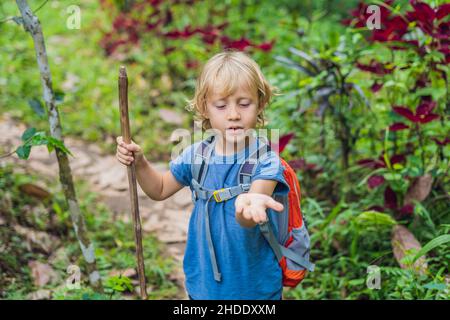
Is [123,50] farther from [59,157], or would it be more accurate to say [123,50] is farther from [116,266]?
[59,157]

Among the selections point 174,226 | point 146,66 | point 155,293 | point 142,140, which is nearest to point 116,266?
point 155,293

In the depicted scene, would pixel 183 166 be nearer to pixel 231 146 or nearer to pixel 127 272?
pixel 231 146

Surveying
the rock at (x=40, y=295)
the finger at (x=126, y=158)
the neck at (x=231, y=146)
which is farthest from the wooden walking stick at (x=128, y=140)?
the rock at (x=40, y=295)

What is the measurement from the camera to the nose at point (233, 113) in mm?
1838

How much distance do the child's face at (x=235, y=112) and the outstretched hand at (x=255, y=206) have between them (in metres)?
0.31

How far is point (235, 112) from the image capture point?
72.6 inches

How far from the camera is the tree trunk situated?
7.14ft

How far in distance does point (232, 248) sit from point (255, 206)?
Result: 414 mm

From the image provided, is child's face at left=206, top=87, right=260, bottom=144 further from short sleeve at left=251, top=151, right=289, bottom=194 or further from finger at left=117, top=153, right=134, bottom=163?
finger at left=117, top=153, right=134, bottom=163

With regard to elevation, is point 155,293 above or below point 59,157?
below

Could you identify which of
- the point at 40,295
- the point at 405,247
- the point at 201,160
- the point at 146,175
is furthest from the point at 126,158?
the point at 405,247

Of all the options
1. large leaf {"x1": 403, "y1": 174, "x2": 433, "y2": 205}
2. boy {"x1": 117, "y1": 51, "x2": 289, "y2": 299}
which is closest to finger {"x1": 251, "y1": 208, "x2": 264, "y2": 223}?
boy {"x1": 117, "y1": 51, "x2": 289, "y2": 299}

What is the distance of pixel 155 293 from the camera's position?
2.81 m
